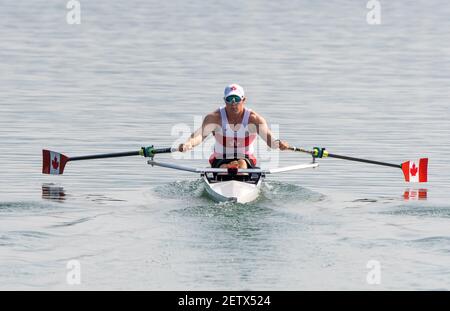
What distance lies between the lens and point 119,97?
3969 cm

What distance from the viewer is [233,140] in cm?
2389

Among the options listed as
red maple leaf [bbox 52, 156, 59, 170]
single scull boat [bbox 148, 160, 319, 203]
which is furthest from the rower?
red maple leaf [bbox 52, 156, 59, 170]

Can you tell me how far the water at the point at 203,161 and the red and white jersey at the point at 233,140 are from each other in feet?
3.33

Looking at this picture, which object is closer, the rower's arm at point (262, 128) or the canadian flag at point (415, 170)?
the rower's arm at point (262, 128)

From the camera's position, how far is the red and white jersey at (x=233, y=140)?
23828mm

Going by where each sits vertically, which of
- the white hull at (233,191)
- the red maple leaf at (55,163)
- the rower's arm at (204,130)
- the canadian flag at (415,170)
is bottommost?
the white hull at (233,191)

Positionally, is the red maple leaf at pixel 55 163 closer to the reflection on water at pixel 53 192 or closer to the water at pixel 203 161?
the water at pixel 203 161

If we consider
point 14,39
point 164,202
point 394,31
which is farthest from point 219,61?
point 164,202

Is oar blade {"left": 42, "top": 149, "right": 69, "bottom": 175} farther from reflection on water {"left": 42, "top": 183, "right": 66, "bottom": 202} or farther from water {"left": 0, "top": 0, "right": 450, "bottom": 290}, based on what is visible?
reflection on water {"left": 42, "top": 183, "right": 66, "bottom": 202}

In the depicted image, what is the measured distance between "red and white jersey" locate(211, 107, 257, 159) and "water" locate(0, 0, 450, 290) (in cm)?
102

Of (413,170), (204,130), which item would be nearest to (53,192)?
(204,130)

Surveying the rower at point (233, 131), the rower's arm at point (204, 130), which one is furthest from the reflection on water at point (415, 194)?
the rower's arm at point (204, 130)

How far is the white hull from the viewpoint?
2138 centimetres

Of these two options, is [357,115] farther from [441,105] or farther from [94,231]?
[94,231]
